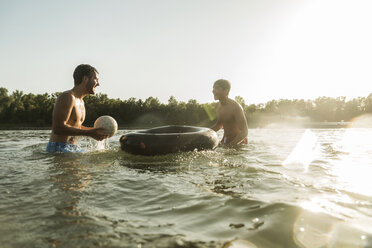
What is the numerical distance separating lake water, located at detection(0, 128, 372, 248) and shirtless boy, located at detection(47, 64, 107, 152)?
1046 mm

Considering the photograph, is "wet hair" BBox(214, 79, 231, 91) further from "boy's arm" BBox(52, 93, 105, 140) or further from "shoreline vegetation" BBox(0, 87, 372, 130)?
"shoreline vegetation" BBox(0, 87, 372, 130)

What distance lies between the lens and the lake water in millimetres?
1934

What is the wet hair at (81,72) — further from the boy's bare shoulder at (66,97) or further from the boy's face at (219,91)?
the boy's face at (219,91)

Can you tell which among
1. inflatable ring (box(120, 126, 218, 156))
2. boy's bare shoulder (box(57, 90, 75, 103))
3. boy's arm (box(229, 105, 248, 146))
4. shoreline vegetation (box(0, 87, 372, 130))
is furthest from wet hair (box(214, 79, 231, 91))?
shoreline vegetation (box(0, 87, 372, 130))

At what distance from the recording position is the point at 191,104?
77688 millimetres

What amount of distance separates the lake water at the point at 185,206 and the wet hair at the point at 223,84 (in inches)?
139

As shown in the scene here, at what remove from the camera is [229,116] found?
7.75 metres

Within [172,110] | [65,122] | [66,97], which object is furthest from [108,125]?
[172,110]

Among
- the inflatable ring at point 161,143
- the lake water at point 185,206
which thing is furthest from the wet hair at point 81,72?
the lake water at point 185,206

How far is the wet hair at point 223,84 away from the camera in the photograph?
758 centimetres

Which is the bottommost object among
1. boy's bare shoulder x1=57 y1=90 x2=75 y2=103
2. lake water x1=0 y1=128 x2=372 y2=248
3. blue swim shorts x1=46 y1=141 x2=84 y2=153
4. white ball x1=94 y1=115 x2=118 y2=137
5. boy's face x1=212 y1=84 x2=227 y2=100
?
lake water x1=0 y1=128 x2=372 y2=248

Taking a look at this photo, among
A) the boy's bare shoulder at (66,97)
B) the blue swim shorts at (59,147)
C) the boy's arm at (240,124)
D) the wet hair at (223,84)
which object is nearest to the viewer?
the boy's bare shoulder at (66,97)

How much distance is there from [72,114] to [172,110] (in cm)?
6927

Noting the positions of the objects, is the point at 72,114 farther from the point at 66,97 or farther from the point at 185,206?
the point at 185,206
